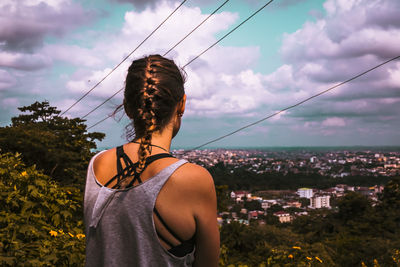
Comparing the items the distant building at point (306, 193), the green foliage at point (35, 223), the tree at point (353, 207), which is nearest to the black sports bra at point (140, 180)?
the green foliage at point (35, 223)

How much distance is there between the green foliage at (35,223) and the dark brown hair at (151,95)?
58.0 inches

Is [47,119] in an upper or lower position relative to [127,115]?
upper

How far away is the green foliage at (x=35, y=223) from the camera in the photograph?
225cm

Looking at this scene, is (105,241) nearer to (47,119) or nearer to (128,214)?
(128,214)

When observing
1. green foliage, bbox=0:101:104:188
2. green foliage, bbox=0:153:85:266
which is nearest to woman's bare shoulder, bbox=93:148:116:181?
green foliage, bbox=0:153:85:266

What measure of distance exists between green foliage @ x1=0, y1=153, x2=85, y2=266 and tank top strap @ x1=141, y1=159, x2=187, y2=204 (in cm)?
150

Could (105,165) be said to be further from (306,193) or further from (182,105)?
(306,193)

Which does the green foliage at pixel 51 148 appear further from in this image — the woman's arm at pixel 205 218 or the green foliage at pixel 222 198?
the woman's arm at pixel 205 218

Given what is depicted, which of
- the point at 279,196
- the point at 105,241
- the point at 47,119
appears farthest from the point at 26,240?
the point at 279,196

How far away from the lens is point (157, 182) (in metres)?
0.94

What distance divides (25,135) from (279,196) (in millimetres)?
41159

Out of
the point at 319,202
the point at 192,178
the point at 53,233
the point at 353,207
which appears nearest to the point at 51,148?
the point at 53,233

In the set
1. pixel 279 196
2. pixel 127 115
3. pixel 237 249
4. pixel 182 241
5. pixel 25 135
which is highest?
pixel 25 135

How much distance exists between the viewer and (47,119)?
18.8 metres
